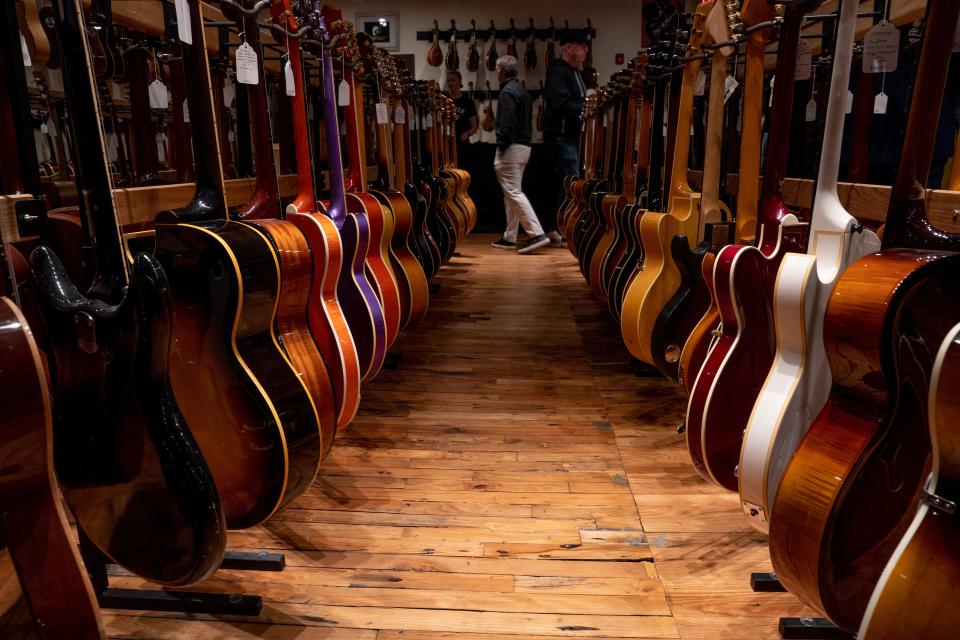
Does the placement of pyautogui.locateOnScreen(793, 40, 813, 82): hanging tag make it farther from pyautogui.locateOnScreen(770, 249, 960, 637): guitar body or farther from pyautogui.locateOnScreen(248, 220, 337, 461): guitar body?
pyautogui.locateOnScreen(248, 220, 337, 461): guitar body

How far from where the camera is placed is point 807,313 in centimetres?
113

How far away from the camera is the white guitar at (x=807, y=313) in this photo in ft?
3.71

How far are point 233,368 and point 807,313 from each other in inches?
41.1

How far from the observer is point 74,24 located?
1004 mm

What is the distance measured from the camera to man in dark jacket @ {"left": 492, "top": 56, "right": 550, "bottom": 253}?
5.65 m

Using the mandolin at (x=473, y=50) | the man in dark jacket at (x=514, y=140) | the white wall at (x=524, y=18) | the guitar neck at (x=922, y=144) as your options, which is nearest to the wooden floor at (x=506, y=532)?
the guitar neck at (x=922, y=144)

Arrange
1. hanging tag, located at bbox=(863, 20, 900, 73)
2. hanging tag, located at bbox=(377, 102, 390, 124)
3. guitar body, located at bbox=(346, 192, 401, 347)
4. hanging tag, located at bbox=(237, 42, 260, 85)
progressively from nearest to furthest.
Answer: hanging tag, located at bbox=(863, 20, 900, 73)
hanging tag, located at bbox=(237, 42, 260, 85)
guitar body, located at bbox=(346, 192, 401, 347)
hanging tag, located at bbox=(377, 102, 390, 124)

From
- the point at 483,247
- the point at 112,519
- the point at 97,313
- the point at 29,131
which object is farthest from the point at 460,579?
the point at 483,247

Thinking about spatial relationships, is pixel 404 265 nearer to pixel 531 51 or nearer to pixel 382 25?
pixel 531 51

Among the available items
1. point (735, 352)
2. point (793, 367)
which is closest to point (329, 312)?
point (735, 352)

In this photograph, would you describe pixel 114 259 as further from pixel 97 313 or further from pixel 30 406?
pixel 30 406

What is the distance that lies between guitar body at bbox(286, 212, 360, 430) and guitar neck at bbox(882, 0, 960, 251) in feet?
3.73

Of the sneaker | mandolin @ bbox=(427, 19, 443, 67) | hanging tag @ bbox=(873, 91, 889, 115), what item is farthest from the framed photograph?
hanging tag @ bbox=(873, 91, 889, 115)

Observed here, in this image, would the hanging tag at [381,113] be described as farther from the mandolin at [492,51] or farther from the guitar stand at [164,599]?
the mandolin at [492,51]
